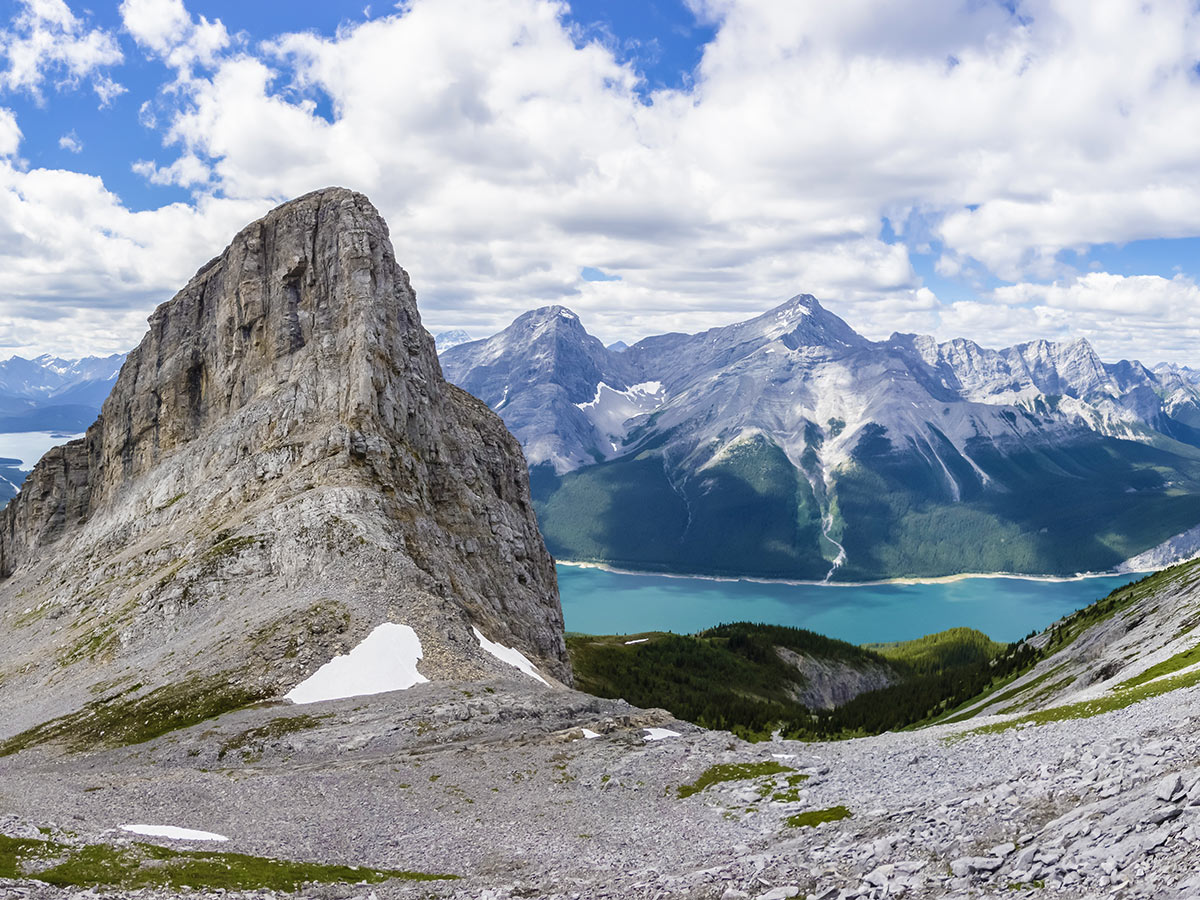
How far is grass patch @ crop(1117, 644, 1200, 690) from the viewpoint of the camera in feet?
158

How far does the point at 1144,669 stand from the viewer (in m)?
53.6

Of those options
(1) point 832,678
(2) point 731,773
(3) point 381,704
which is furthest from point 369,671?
(1) point 832,678

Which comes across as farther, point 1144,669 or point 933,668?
point 933,668

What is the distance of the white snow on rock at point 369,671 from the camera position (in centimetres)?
5472

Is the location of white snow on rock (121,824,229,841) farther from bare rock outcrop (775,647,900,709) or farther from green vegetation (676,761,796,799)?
bare rock outcrop (775,647,900,709)

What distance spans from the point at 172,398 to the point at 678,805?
3778 inches

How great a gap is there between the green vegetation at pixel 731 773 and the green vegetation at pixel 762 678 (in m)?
65.7

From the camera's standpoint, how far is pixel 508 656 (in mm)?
68000

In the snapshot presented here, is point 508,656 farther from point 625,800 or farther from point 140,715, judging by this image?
point 625,800

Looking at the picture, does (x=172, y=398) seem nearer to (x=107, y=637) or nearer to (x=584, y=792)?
(x=107, y=637)

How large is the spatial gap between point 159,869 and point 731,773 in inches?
970

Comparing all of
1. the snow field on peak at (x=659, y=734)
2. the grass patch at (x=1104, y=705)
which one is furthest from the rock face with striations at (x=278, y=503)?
the grass patch at (x=1104, y=705)

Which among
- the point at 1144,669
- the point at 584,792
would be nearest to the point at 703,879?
the point at 584,792

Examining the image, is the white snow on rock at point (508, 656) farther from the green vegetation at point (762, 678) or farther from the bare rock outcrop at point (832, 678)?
the bare rock outcrop at point (832, 678)
